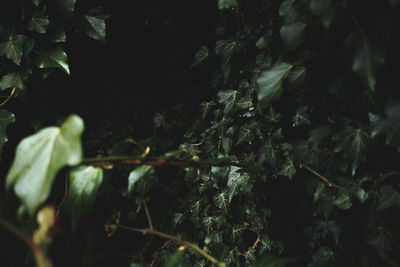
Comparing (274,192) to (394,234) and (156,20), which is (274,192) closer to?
(394,234)

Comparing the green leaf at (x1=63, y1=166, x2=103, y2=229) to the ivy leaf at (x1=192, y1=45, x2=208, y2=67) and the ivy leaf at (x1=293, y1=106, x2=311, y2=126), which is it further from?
the ivy leaf at (x1=192, y1=45, x2=208, y2=67)

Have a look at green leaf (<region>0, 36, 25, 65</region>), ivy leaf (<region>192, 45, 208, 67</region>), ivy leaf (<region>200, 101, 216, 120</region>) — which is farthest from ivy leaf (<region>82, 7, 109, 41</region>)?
ivy leaf (<region>200, 101, 216, 120</region>)

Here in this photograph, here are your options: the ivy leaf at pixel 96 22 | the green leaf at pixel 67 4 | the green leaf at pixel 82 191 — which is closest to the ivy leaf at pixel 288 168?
the green leaf at pixel 82 191

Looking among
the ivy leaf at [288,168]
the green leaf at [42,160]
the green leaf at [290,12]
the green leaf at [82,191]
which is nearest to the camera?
the green leaf at [42,160]

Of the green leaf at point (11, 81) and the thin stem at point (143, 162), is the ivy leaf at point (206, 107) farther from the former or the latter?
the green leaf at point (11, 81)

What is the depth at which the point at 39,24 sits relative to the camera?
122 centimetres

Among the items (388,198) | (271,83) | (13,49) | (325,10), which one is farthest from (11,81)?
(388,198)

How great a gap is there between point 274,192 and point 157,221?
65 centimetres

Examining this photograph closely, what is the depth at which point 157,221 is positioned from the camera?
160 cm

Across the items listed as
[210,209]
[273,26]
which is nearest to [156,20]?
[273,26]

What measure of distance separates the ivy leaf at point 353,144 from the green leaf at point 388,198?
0.11 m

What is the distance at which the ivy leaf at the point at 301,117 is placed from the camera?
3.55ft

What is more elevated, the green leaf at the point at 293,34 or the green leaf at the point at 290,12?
the green leaf at the point at 290,12

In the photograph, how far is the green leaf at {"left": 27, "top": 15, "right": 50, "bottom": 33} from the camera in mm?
1219
